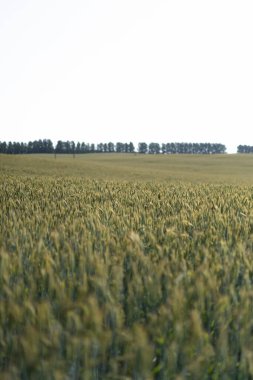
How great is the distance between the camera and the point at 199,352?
1.94m

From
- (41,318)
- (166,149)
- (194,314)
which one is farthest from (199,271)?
(166,149)

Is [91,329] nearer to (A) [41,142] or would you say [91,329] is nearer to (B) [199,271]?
(B) [199,271]

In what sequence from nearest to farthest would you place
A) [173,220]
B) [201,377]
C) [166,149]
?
[201,377] → [173,220] → [166,149]

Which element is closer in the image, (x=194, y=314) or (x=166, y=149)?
(x=194, y=314)

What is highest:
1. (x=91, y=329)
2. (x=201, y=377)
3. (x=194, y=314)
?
(x=194, y=314)

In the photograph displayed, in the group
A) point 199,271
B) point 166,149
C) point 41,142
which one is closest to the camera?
point 199,271

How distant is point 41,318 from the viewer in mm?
1760

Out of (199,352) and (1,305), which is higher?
(1,305)

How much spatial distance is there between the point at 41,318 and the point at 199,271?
903 millimetres

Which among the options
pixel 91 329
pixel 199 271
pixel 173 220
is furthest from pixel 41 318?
pixel 173 220

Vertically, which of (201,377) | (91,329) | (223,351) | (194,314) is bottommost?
(201,377)

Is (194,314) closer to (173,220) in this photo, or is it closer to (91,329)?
(91,329)

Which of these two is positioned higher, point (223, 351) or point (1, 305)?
point (1, 305)

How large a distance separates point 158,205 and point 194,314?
544 centimetres
